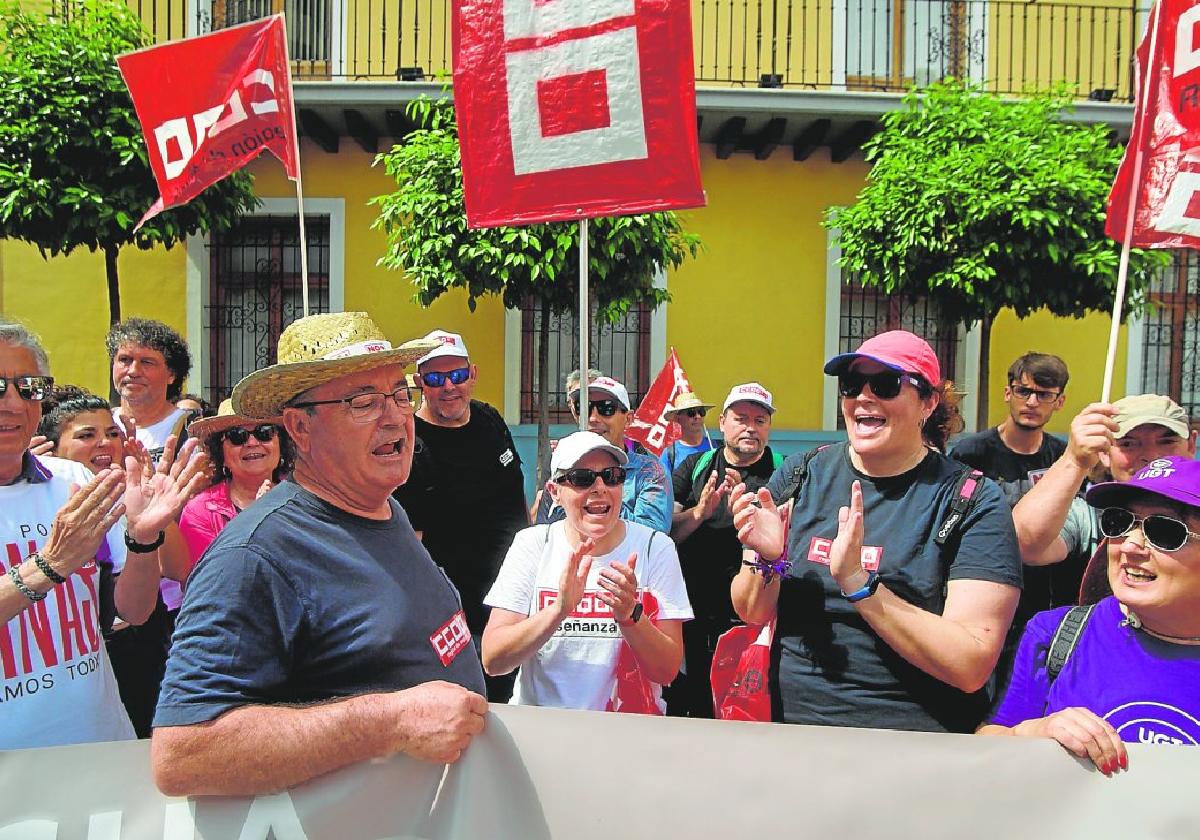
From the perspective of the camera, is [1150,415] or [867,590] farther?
[1150,415]

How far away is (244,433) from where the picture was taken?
3.53m

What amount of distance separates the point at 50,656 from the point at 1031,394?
13.2 feet

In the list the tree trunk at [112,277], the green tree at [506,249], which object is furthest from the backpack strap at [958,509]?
the tree trunk at [112,277]

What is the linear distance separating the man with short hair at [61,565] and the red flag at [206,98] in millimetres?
2344

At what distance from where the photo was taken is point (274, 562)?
163cm

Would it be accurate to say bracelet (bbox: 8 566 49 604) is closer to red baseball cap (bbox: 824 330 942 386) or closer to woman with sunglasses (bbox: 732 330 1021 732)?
woman with sunglasses (bbox: 732 330 1021 732)

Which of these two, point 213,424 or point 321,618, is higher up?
point 213,424

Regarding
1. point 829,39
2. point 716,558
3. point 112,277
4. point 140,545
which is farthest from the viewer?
point 829,39

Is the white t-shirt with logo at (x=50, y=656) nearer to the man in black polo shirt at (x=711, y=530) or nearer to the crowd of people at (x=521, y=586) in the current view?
the crowd of people at (x=521, y=586)

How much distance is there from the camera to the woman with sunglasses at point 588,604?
104 inches

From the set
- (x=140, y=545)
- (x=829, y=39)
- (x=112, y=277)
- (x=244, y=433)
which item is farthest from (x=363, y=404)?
(x=829, y=39)

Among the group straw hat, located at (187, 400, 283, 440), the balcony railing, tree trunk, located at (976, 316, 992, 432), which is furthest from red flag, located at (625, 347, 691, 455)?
the balcony railing

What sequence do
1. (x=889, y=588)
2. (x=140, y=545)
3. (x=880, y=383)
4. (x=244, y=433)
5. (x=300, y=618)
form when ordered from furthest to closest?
(x=244, y=433), (x=140, y=545), (x=880, y=383), (x=889, y=588), (x=300, y=618)

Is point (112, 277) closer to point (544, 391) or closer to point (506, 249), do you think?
point (506, 249)
